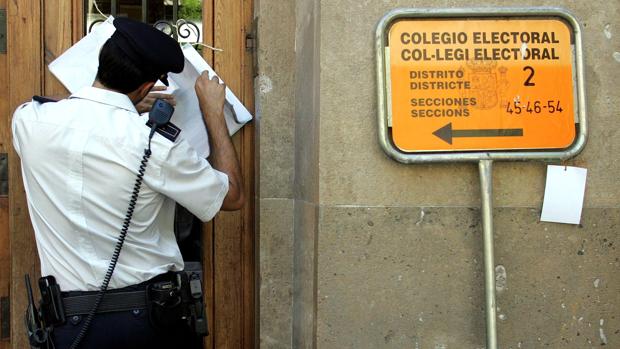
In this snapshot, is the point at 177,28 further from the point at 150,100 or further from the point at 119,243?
the point at 119,243

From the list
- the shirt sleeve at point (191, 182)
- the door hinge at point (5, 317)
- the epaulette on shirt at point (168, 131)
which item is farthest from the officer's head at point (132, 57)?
the door hinge at point (5, 317)

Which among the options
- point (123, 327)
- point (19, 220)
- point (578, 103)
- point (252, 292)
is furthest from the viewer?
point (252, 292)

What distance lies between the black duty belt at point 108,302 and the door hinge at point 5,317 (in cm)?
93

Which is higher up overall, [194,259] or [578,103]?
[578,103]

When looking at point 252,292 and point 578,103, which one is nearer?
point 578,103

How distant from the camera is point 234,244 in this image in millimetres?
3104

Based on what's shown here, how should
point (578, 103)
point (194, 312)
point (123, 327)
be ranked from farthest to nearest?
point (578, 103), point (194, 312), point (123, 327)

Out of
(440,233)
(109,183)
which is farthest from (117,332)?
(440,233)

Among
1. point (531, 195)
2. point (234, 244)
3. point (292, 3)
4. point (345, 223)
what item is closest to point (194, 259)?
point (234, 244)

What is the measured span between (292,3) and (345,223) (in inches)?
43.3

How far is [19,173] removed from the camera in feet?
9.60

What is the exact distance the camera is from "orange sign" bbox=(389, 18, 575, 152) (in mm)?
2525

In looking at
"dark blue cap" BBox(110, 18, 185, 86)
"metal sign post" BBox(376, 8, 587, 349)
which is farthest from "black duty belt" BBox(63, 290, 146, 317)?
"metal sign post" BBox(376, 8, 587, 349)

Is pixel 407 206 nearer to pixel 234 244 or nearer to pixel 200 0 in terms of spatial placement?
pixel 234 244
